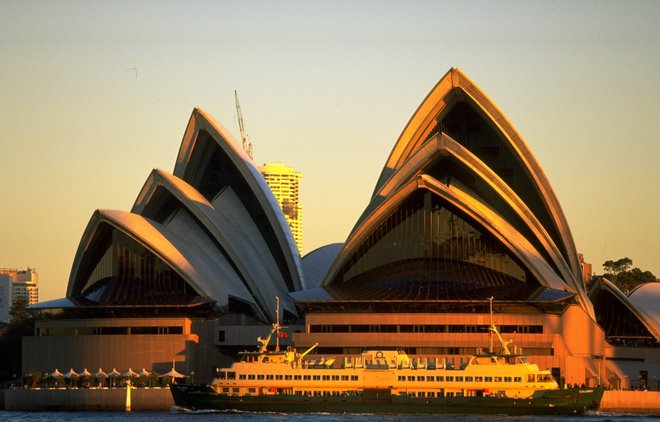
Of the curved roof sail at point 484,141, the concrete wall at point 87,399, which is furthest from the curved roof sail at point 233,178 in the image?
the concrete wall at point 87,399

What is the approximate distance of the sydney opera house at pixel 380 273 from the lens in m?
110

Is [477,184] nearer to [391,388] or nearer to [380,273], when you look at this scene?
[380,273]

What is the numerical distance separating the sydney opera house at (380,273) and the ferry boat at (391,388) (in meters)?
11.1

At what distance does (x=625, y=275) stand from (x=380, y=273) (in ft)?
214

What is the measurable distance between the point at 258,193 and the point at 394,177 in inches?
519

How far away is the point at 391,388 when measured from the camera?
96750 millimetres

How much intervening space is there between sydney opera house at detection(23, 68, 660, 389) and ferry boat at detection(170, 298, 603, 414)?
36.4ft

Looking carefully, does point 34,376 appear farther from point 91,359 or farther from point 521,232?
point 521,232

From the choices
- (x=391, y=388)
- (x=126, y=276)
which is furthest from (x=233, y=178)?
(x=391, y=388)

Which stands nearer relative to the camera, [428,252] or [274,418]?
[274,418]

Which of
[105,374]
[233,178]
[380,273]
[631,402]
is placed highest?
[233,178]

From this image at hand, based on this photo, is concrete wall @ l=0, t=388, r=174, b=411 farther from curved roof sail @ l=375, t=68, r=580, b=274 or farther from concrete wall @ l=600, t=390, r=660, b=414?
concrete wall @ l=600, t=390, r=660, b=414

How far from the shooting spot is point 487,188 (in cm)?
11544

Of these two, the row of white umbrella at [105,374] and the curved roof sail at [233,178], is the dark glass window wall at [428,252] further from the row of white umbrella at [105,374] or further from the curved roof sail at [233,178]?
the row of white umbrella at [105,374]
